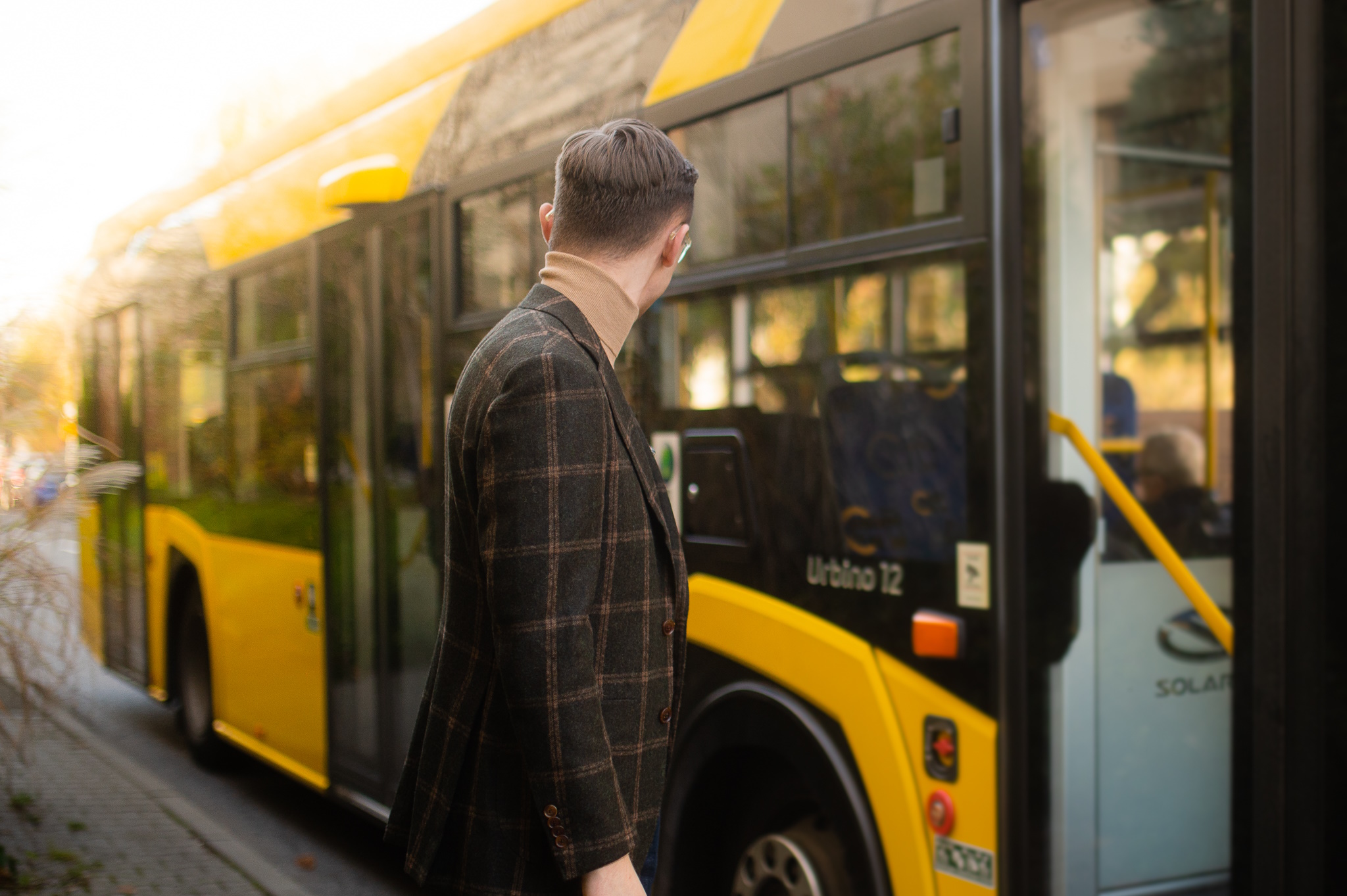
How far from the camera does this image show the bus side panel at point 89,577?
4.72 metres

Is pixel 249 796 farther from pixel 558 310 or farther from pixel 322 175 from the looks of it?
pixel 558 310

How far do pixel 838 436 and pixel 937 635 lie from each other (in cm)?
55

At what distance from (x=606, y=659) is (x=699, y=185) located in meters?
2.10

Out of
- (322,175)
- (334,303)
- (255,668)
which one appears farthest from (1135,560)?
(255,668)

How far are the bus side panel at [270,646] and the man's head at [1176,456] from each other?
3.56m

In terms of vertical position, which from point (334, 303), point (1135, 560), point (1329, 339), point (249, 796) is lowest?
point (249, 796)

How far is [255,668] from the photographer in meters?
6.25

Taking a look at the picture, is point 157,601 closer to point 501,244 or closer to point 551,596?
point 501,244

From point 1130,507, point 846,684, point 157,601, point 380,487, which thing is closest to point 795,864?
point 846,684

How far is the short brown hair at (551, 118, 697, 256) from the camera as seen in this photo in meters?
1.62

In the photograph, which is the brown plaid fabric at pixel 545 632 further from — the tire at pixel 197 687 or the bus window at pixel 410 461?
the tire at pixel 197 687

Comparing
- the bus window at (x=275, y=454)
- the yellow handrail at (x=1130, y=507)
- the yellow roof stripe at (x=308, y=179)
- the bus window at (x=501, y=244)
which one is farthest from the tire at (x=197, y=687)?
the yellow handrail at (x=1130, y=507)

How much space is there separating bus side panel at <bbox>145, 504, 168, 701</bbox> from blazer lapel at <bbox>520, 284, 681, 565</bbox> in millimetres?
6498

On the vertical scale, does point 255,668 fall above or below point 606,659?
below
